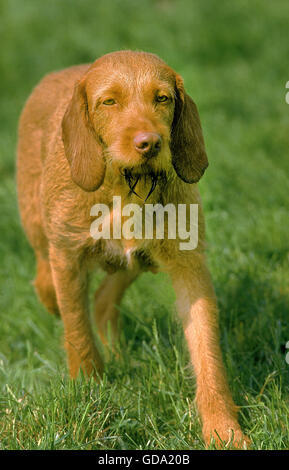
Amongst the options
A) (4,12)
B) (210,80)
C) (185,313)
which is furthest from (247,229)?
(4,12)

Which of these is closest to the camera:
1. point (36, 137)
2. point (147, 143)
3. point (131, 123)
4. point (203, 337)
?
point (147, 143)

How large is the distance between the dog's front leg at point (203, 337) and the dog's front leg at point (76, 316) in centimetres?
48

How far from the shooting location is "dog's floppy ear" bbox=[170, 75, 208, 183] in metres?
3.06

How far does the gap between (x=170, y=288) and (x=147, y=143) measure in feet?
3.66

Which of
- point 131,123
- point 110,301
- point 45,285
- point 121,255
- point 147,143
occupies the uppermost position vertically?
point 131,123

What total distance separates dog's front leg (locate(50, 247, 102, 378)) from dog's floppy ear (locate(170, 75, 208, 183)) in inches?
30.8

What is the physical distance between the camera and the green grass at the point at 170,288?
305 cm

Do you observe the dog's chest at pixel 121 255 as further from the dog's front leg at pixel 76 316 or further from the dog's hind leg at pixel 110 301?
the dog's hind leg at pixel 110 301

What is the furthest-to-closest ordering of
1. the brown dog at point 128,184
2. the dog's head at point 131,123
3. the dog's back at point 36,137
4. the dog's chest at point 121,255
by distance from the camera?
the dog's back at point 36,137, the dog's chest at point 121,255, the brown dog at point 128,184, the dog's head at point 131,123

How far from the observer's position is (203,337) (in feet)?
10.9

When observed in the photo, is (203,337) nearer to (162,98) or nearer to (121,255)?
(121,255)

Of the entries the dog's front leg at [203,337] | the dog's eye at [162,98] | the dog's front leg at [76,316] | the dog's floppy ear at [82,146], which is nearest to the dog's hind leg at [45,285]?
the dog's front leg at [76,316]

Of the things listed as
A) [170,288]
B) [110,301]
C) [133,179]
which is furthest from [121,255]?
[110,301]

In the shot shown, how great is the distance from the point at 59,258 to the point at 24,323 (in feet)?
4.26
